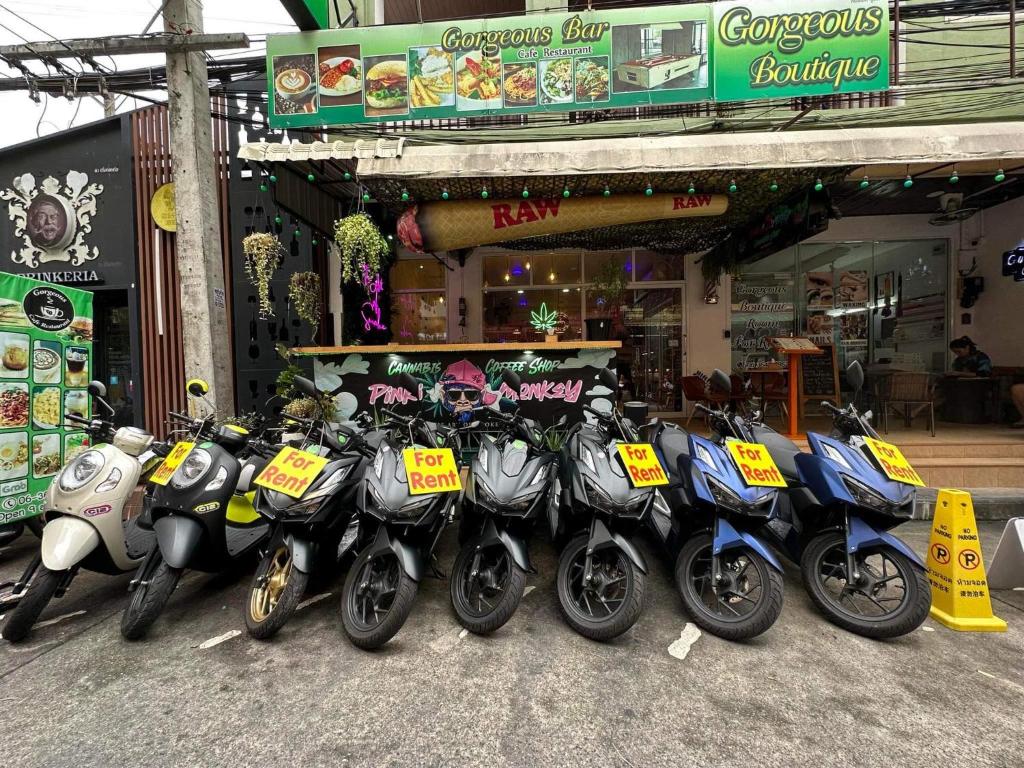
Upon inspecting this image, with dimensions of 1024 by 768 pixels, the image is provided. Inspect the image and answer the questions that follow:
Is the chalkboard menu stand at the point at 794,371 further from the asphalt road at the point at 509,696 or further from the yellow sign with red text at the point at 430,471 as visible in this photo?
the yellow sign with red text at the point at 430,471

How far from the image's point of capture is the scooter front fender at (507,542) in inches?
94.7

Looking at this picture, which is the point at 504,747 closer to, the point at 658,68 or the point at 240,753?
the point at 240,753

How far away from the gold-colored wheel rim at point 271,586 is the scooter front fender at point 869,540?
9.76 ft

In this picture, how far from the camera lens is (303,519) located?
242 cm

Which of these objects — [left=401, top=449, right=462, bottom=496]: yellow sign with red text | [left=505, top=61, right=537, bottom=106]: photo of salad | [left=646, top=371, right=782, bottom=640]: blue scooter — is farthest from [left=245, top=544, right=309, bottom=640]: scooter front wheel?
[left=505, top=61, right=537, bottom=106]: photo of salad

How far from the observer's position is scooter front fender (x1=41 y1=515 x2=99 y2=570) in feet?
7.90

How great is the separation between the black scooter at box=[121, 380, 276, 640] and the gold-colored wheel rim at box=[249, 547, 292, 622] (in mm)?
408

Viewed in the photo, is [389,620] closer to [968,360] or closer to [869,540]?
[869,540]

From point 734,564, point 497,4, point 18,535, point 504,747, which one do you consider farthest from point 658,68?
point 18,535

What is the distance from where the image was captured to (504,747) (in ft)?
5.73

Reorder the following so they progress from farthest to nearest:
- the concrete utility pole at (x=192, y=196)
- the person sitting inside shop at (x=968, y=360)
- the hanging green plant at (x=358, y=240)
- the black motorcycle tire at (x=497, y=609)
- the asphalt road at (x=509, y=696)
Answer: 1. the person sitting inside shop at (x=968, y=360)
2. the hanging green plant at (x=358, y=240)
3. the concrete utility pole at (x=192, y=196)
4. the black motorcycle tire at (x=497, y=609)
5. the asphalt road at (x=509, y=696)

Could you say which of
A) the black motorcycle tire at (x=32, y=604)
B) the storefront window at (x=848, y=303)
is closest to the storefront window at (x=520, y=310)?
the storefront window at (x=848, y=303)

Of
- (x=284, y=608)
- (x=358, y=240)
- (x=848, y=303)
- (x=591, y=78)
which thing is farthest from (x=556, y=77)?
(x=848, y=303)

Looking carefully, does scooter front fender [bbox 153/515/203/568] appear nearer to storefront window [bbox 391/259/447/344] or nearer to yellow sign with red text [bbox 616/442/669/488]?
yellow sign with red text [bbox 616/442/669/488]
